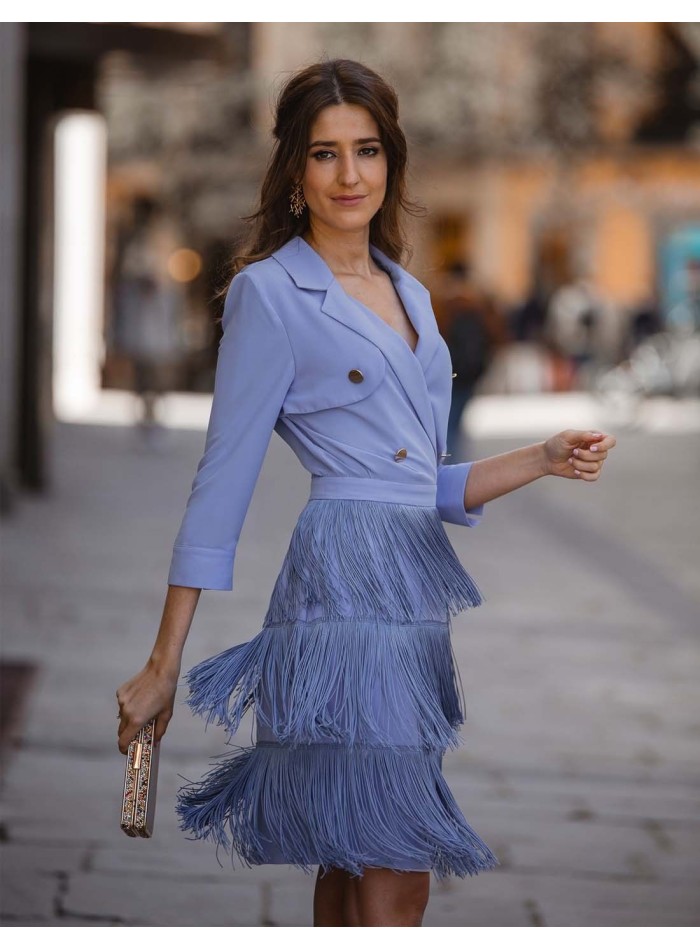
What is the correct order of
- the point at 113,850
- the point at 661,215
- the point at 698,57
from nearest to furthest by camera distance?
the point at 113,850 → the point at 698,57 → the point at 661,215

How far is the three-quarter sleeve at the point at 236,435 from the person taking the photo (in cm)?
264

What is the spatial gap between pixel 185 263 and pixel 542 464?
1289 inches

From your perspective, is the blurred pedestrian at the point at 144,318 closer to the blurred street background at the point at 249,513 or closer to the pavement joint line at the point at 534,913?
the blurred street background at the point at 249,513

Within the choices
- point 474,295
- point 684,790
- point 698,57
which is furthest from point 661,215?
point 684,790

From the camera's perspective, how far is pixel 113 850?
479 cm

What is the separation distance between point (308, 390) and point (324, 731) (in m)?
0.53

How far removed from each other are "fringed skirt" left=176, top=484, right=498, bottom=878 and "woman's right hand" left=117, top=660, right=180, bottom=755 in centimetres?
9

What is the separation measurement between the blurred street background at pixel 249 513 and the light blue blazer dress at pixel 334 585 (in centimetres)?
38

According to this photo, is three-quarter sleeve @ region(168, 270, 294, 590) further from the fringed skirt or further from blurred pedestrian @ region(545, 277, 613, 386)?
blurred pedestrian @ region(545, 277, 613, 386)

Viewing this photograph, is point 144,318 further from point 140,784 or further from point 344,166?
point 140,784

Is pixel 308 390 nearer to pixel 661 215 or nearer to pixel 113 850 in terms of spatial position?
pixel 113 850

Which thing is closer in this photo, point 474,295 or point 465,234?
point 474,295

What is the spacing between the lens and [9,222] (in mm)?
Answer: 12109

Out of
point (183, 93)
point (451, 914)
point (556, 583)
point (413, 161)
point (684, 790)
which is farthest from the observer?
point (183, 93)
